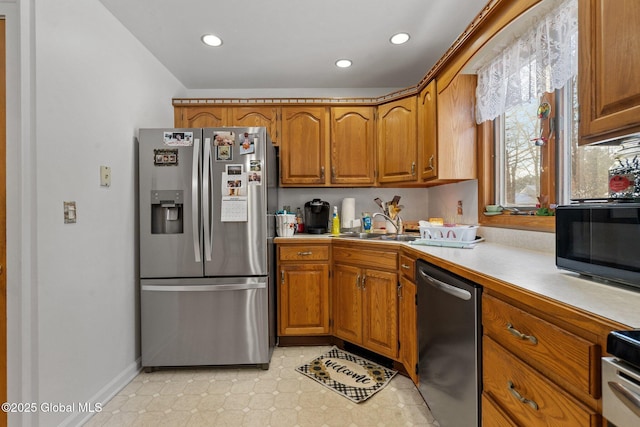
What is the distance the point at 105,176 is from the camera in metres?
1.67

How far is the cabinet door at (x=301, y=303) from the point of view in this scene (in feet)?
7.42

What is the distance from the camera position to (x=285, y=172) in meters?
2.63

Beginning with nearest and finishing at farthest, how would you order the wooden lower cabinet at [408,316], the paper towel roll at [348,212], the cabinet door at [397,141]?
1. the wooden lower cabinet at [408,316]
2. the cabinet door at [397,141]
3. the paper towel roll at [348,212]

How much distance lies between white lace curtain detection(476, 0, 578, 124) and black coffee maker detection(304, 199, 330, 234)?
148 cm

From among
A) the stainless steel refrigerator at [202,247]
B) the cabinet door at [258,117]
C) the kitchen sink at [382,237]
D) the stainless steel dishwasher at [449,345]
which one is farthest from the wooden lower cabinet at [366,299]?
the cabinet door at [258,117]

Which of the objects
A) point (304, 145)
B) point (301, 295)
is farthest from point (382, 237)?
point (304, 145)

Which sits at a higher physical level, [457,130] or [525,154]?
[457,130]

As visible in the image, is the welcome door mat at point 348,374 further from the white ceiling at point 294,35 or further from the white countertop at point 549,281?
the white ceiling at point 294,35

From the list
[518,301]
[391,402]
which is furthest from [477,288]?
[391,402]

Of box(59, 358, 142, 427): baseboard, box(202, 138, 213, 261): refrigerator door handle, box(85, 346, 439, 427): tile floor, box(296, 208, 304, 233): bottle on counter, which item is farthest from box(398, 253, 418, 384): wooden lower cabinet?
box(59, 358, 142, 427): baseboard

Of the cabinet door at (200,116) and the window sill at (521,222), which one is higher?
the cabinet door at (200,116)

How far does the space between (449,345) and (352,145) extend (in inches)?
75.3

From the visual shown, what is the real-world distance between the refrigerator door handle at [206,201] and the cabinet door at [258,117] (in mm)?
756

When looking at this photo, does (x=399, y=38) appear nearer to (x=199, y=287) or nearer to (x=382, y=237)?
(x=382, y=237)
